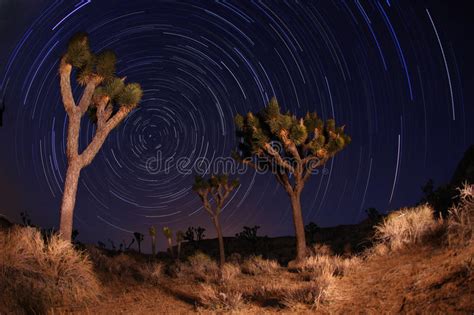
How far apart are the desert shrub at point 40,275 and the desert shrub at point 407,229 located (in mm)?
8215

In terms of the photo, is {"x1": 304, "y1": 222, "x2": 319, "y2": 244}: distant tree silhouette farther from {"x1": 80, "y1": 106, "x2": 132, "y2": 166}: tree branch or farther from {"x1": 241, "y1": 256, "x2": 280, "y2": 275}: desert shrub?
{"x1": 80, "y1": 106, "x2": 132, "y2": 166}: tree branch

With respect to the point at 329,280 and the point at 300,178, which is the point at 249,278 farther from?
the point at 300,178

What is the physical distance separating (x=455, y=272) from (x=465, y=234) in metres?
2.08

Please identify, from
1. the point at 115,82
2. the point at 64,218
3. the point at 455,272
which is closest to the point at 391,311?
the point at 455,272

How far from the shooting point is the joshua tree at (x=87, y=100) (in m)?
12.9

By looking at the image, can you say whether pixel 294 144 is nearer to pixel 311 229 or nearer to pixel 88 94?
pixel 88 94

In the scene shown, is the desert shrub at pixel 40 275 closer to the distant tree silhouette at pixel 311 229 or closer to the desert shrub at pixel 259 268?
the desert shrub at pixel 259 268

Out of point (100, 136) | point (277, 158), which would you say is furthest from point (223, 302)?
point (277, 158)

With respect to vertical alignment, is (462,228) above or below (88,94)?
below

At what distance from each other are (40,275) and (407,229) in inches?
382

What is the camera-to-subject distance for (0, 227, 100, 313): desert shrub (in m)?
8.28

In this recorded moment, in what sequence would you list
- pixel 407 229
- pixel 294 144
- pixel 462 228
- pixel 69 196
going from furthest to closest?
1. pixel 294 144
2. pixel 69 196
3. pixel 407 229
4. pixel 462 228

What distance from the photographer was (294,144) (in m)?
18.5

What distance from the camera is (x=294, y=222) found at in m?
18.5
